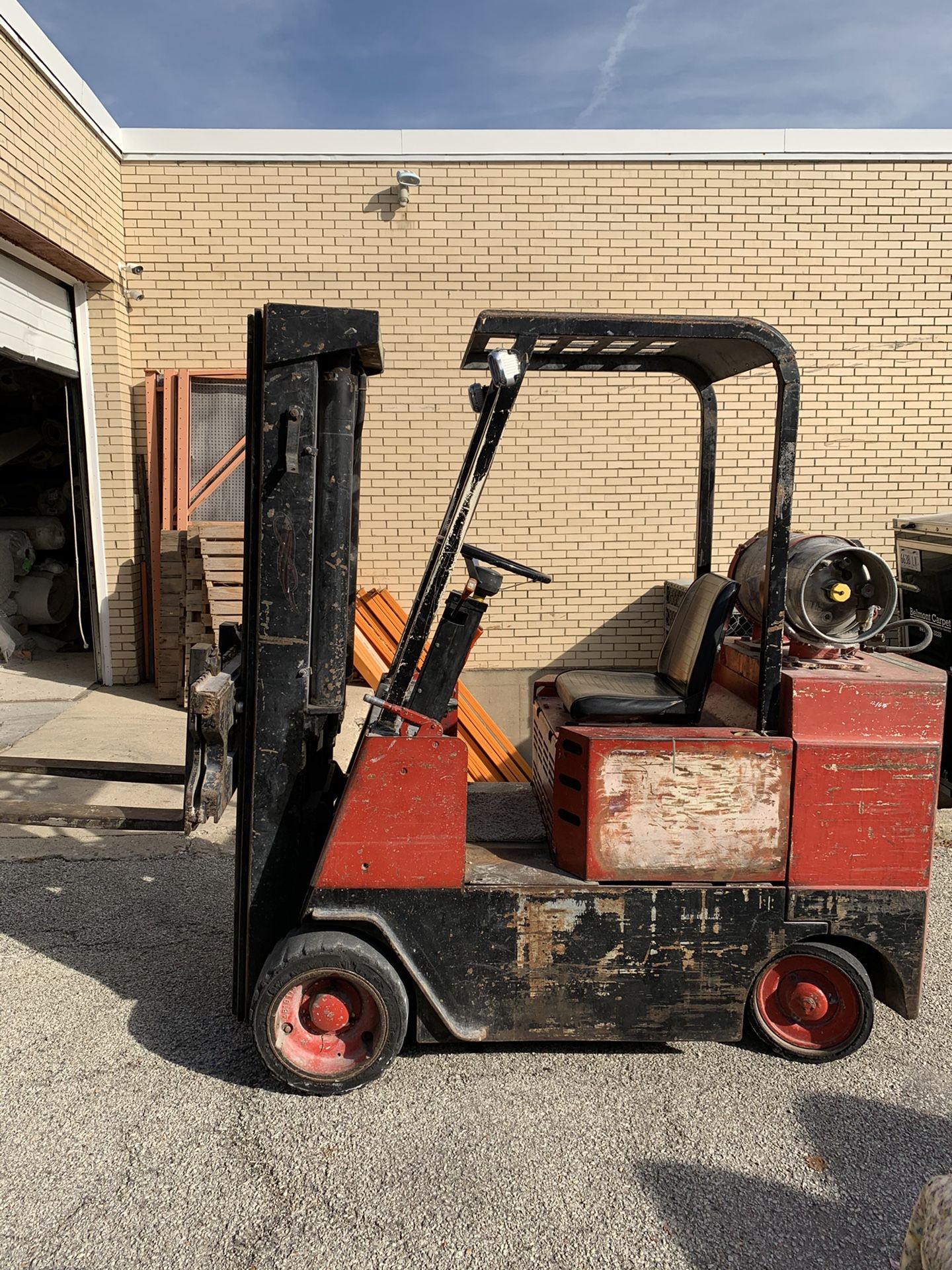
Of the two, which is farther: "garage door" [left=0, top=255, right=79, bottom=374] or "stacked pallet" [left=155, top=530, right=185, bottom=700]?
"stacked pallet" [left=155, top=530, right=185, bottom=700]

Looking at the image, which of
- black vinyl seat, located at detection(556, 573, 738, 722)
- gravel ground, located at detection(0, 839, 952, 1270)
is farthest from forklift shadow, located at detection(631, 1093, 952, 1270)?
black vinyl seat, located at detection(556, 573, 738, 722)

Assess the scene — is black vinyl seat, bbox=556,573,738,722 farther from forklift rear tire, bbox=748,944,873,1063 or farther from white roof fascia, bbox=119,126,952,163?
white roof fascia, bbox=119,126,952,163

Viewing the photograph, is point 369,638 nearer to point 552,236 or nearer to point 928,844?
point 552,236

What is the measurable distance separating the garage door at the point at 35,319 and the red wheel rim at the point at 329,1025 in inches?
255

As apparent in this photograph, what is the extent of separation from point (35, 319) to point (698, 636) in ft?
22.9

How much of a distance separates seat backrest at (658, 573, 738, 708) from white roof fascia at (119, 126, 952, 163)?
20.4 ft

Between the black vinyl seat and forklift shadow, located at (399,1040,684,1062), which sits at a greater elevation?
the black vinyl seat

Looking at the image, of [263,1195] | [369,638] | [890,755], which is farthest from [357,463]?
[369,638]

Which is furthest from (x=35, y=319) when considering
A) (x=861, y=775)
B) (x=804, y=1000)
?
(x=804, y=1000)

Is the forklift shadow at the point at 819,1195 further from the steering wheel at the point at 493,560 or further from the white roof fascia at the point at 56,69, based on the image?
the white roof fascia at the point at 56,69

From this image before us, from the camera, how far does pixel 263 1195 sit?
103 inches

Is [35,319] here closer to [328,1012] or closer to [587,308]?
[587,308]

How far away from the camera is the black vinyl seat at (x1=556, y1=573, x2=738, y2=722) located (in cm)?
342

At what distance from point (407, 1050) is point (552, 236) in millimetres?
7605
